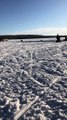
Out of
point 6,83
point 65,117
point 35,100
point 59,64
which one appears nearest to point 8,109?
point 35,100

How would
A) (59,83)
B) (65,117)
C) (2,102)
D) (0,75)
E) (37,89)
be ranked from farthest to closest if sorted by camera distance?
(0,75)
(59,83)
(37,89)
(2,102)
(65,117)

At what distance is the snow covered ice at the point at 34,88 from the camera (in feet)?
14.0

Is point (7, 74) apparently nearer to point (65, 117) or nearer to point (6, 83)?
point (6, 83)

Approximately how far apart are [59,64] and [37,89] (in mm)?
2524

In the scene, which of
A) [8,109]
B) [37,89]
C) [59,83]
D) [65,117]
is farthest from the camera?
[59,83]

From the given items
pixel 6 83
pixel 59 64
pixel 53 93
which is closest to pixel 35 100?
pixel 53 93

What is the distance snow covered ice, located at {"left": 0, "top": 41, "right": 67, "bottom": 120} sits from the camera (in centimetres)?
426

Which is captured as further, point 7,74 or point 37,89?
point 7,74

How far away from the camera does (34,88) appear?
552cm

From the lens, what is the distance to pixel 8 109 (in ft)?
14.5

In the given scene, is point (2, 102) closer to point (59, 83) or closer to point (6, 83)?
point (6, 83)

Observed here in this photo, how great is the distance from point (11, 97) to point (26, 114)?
995 millimetres

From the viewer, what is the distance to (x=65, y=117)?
13.3ft

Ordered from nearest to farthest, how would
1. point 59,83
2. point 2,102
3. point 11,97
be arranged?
1. point 2,102
2. point 11,97
3. point 59,83
